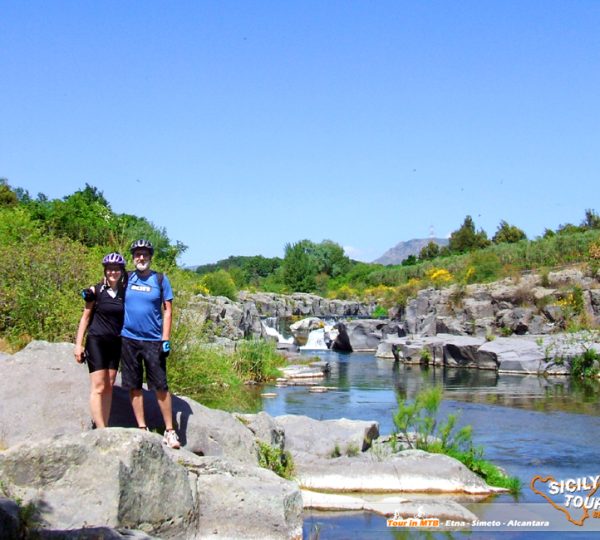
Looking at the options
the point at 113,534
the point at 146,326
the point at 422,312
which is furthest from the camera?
the point at 422,312

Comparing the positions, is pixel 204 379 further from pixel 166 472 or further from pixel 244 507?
pixel 166 472

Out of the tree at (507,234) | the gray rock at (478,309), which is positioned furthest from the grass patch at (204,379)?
the tree at (507,234)

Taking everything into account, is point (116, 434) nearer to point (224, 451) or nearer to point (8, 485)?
point (8, 485)

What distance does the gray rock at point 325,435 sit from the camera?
10.8 metres

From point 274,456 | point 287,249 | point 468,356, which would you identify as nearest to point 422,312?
point 468,356

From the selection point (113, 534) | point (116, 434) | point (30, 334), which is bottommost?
point (113, 534)

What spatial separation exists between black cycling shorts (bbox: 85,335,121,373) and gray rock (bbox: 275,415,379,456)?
348cm

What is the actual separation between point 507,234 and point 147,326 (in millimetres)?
66779

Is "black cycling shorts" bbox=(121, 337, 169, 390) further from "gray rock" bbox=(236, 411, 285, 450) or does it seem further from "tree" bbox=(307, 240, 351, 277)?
"tree" bbox=(307, 240, 351, 277)

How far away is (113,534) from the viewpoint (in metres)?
5.37

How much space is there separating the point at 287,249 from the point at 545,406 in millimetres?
60694

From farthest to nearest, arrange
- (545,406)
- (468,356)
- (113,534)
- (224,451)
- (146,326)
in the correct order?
(468,356) → (545,406) → (224,451) → (146,326) → (113,534)

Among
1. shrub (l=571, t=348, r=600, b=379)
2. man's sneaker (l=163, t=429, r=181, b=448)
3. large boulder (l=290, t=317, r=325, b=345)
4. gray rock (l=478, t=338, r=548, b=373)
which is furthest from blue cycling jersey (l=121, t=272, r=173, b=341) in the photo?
large boulder (l=290, t=317, r=325, b=345)

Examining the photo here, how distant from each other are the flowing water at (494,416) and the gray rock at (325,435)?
2.11 meters
